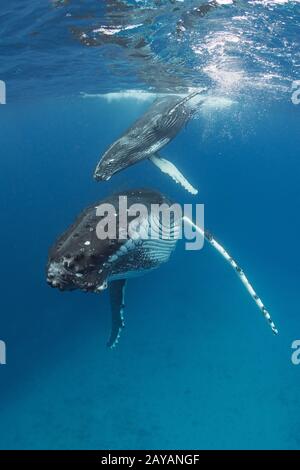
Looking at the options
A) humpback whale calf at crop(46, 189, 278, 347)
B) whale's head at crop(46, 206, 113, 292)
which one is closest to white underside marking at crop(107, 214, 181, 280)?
humpback whale calf at crop(46, 189, 278, 347)

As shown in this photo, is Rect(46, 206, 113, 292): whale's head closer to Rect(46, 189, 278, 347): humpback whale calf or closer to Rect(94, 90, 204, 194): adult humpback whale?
Rect(46, 189, 278, 347): humpback whale calf

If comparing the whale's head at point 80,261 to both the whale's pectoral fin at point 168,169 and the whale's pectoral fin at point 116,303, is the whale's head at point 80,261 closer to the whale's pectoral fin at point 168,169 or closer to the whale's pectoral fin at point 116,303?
the whale's pectoral fin at point 116,303

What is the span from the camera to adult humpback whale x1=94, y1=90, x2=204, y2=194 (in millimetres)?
8820

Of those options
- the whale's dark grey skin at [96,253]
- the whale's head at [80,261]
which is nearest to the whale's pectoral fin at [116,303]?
the whale's dark grey skin at [96,253]

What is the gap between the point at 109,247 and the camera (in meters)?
5.69

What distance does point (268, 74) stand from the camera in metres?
24.7

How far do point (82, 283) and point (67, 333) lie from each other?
20016mm

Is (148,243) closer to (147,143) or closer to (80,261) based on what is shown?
(80,261)

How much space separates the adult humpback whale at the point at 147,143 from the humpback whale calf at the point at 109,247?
1.11 meters

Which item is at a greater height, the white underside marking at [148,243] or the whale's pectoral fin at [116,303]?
the white underside marking at [148,243]

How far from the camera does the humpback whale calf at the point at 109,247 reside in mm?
5500

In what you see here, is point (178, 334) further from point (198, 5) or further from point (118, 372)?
point (198, 5)

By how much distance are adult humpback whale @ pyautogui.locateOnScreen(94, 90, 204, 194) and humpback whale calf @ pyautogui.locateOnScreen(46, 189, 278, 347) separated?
111cm

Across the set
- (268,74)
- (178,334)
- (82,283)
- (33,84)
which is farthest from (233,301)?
(82,283)
